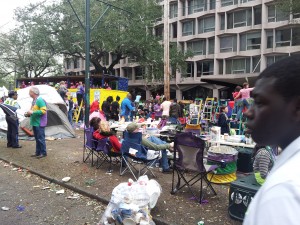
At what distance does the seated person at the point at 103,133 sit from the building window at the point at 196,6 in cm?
3456

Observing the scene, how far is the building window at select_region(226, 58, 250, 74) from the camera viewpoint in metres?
35.7

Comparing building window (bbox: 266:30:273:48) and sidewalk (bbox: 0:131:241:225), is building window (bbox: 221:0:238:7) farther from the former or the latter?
sidewalk (bbox: 0:131:241:225)

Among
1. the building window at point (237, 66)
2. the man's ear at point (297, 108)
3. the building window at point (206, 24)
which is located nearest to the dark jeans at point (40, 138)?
the man's ear at point (297, 108)

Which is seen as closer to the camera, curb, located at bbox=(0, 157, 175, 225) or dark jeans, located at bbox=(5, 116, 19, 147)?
curb, located at bbox=(0, 157, 175, 225)

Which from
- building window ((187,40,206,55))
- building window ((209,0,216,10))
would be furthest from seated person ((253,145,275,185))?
building window ((209,0,216,10))

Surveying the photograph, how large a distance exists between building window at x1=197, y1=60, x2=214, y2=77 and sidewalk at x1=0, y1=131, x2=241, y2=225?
30639 millimetres

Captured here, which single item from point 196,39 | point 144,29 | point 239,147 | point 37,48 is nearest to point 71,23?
point 37,48

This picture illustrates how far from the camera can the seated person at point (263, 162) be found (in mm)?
4312

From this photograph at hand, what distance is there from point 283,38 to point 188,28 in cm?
1228

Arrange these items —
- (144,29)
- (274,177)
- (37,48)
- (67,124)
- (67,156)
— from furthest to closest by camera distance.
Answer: (37,48) → (144,29) → (67,124) → (67,156) → (274,177)

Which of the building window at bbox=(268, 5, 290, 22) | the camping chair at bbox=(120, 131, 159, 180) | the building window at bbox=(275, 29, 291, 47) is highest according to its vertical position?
the building window at bbox=(268, 5, 290, 22)

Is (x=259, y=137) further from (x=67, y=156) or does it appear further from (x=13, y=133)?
(x=13, y=133)

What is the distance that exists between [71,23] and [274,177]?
2954 cm

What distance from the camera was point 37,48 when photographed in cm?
2973
